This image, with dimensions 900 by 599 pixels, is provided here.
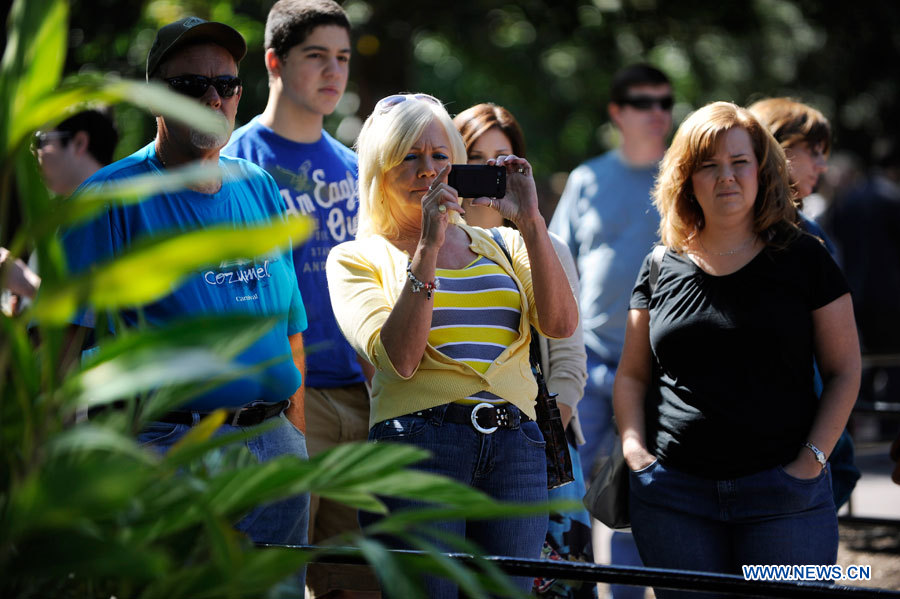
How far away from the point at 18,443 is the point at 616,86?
14.3ft

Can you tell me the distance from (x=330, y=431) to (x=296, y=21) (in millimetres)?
1568

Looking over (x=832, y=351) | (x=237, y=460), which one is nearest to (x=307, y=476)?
(x=237, y=460)

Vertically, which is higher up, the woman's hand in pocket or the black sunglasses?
the black sunglasses

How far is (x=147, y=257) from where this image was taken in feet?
3.25

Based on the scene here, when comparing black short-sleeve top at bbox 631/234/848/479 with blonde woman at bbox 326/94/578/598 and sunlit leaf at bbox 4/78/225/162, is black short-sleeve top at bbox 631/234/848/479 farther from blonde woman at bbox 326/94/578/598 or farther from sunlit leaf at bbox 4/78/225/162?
sunlit leaf at bbox 4/78/225/162

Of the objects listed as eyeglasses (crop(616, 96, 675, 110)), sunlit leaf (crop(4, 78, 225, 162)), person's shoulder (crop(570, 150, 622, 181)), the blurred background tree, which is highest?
the blurred background tree

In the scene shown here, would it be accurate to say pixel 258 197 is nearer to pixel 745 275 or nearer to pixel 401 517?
pixel 745 275

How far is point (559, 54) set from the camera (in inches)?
619

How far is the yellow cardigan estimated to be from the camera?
105 inches

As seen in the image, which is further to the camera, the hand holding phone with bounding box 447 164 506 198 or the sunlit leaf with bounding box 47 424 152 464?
the hand holding phone with bounding box 447 164 506 198

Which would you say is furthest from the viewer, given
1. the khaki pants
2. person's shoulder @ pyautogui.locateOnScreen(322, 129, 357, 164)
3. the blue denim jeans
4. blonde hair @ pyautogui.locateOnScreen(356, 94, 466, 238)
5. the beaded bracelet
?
the blue denim jeans

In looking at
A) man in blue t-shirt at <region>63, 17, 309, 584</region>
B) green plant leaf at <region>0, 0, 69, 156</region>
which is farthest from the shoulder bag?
green plant leaf at <region>0, 0, 69, 156</region>

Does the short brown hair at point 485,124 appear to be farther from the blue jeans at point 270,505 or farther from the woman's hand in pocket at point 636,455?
the blue jeans at point 270,505

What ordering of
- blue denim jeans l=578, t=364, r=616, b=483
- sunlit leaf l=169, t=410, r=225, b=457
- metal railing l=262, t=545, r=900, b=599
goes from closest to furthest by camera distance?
sunlit leaf l=169, t=410, r=225, b=457 → metal railing l=262, t=545, r=900, b=599 → blue denim jeans l=578, t=364, r=616, b=483
